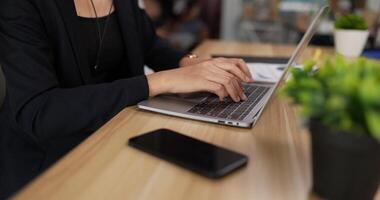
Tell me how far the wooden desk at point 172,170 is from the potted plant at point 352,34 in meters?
0.78

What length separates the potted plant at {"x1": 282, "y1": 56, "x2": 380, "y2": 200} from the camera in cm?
38

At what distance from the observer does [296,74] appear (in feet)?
1.44

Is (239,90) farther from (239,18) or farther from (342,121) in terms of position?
(239,18)

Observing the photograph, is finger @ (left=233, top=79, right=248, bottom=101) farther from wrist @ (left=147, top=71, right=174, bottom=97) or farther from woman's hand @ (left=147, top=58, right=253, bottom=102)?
wrist @ (left=147, top=71, right=174, bottom=97)

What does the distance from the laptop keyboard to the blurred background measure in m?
2.51

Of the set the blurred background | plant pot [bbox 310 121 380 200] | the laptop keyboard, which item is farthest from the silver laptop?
the blurred background

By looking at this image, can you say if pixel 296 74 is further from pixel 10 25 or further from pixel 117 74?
pixel 117 74

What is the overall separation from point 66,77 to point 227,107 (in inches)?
17.1

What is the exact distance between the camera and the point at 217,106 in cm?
80

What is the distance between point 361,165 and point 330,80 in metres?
0.10

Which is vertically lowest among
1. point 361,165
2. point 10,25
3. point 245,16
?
point 245,16

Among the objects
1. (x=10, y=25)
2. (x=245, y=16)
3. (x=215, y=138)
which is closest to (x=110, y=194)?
(x=215, y=138)

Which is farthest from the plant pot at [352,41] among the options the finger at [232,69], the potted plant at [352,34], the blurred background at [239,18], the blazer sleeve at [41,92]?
the blurred background at [239,18]

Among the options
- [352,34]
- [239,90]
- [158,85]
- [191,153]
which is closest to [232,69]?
[239,90]
